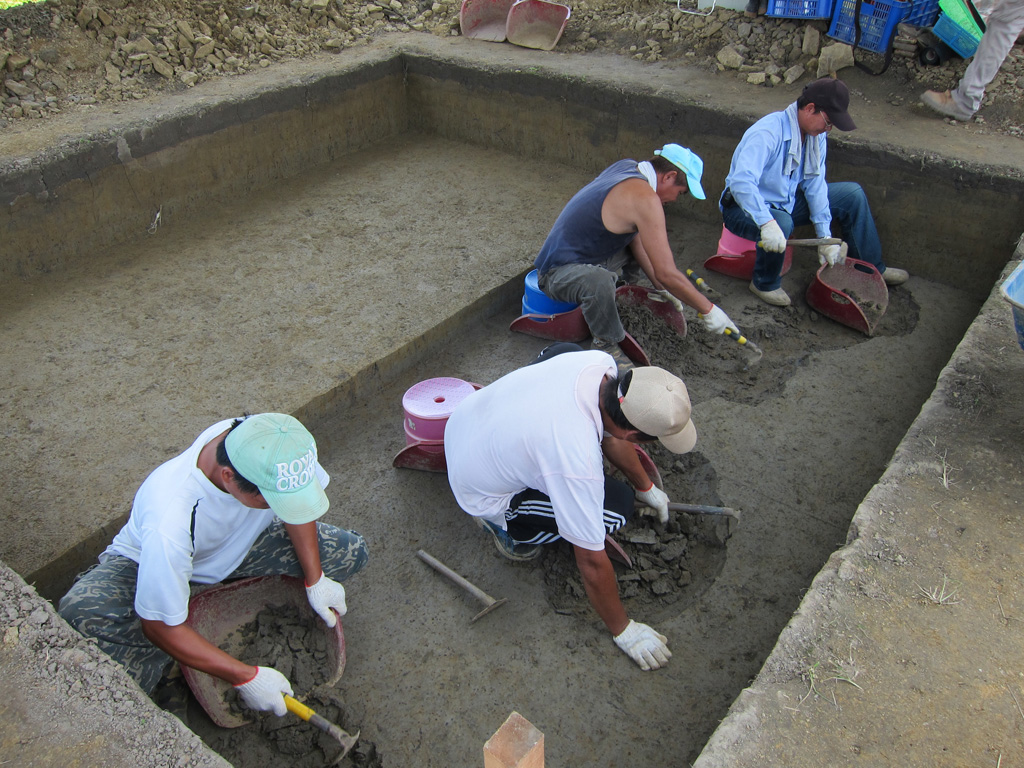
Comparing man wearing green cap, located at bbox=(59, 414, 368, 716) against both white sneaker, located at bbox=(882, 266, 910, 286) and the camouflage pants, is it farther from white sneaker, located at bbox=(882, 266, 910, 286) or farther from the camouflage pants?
white sneaker, located at bbox=(882, 266, 910, 286)

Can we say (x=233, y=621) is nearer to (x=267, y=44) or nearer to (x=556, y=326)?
(x=556, y=326)

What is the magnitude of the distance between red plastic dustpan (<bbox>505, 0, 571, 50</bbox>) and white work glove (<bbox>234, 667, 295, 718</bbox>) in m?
5.58

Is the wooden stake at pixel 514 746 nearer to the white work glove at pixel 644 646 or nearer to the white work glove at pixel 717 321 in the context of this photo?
the white work glove at pixel 644 646

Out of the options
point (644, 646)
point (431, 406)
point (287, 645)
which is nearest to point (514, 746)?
point (644, 646)

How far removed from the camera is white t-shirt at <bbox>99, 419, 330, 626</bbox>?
2.00m

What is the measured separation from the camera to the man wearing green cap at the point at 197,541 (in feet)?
6.59

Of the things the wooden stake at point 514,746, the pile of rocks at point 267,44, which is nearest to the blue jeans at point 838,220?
the pile of rocks at point 267,44

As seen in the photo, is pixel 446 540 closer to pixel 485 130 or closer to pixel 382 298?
pixel 382 298

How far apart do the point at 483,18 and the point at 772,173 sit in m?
3.59

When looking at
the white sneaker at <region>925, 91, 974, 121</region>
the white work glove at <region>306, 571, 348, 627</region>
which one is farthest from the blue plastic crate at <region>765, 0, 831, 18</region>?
the white work glove at <region>306, 571, 348, 627</region>

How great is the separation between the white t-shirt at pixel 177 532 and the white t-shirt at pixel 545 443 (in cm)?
56

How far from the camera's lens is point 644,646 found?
2494 mm

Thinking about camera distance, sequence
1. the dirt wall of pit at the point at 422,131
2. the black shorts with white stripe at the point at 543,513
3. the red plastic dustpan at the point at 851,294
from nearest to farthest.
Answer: the black shorts with white stripe at the point at 543,513, the red plastic dustpan at the point at 851,294, the dirt wall of pit at the point at 422,131

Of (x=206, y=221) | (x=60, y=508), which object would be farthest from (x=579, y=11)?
(x=60, y=508)
